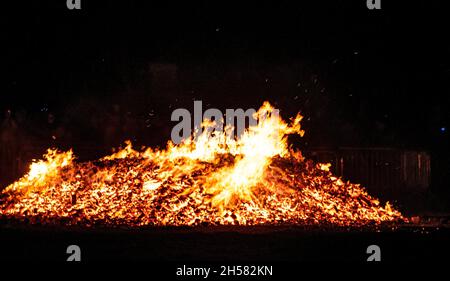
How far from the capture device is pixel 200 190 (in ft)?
48.8

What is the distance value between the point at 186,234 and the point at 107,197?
4.00m

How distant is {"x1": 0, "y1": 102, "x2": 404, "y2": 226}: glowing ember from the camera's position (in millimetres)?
14062

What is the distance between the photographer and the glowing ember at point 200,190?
14.1 m

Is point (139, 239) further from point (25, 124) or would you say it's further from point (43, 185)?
point (25, 124)

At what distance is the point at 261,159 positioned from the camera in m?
16.1

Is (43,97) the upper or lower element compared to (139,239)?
upper

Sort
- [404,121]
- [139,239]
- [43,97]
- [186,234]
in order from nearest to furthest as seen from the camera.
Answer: [139,239] → [186,234] → [404,121] → [43,97]
